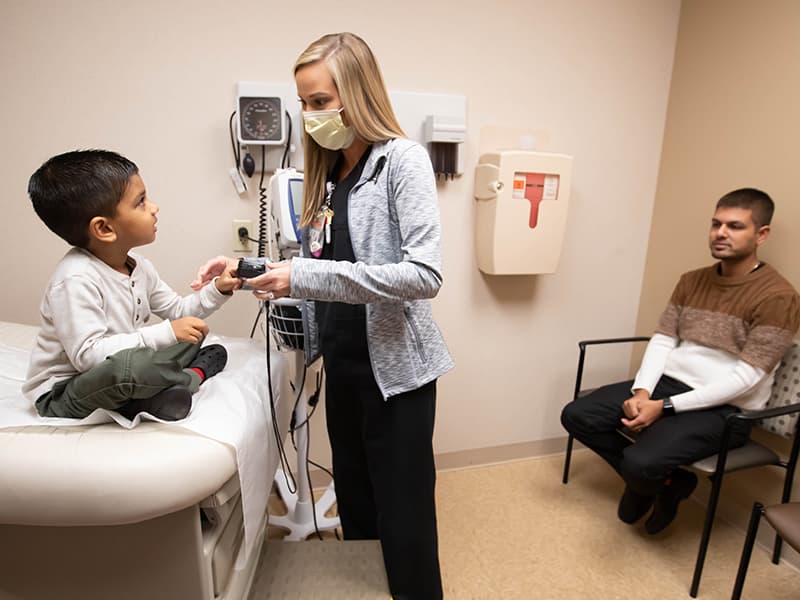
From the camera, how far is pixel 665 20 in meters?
1.97

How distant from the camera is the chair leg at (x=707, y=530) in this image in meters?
1.39

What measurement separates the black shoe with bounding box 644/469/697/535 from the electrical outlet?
5.63 feet

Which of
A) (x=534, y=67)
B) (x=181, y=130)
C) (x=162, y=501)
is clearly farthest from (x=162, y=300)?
(x=534, y=67)

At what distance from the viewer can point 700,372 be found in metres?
1.66

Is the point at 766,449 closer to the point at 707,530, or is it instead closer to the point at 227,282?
the point at 707,530

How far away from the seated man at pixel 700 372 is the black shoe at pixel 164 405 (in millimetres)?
1376

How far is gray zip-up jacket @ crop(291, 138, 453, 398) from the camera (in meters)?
A: 0.92

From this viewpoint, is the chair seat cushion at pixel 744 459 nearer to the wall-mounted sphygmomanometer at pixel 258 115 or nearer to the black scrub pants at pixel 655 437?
the black scrub pants at pixel 655 437

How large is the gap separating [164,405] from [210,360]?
10.2 inches

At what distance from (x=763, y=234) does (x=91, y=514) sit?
6.55 ft

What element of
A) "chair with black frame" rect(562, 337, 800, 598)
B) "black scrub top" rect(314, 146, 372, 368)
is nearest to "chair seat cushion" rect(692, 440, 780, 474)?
"chair with black frame" rect(562, 337, 800, 598)

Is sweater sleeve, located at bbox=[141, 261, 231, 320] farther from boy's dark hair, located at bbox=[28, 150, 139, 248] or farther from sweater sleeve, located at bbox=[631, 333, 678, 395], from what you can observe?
sweater sleeve, located at bbox=[631, 333, 678, 395]

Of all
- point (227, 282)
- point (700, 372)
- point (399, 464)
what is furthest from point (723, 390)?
point (227, 282)

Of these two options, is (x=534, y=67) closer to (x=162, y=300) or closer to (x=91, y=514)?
(x=162, y=300)
